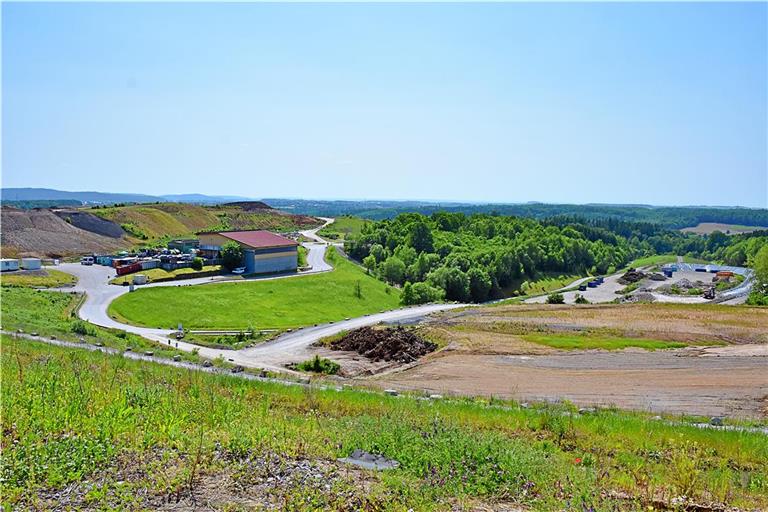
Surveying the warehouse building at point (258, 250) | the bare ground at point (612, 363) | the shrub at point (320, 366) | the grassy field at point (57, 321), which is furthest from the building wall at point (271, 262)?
the shrub at point (320, 366)

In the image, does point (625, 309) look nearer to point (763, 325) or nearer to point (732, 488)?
point (763, 325)

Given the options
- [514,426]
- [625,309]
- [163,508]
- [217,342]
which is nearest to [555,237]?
[625,309]

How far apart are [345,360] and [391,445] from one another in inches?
972

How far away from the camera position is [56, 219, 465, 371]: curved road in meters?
34.8

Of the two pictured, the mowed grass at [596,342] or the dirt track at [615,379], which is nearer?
the dirt track at [615,379]

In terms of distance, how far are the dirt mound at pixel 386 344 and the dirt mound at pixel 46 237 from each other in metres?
58.2

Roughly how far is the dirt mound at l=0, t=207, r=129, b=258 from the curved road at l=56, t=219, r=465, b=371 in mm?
11870

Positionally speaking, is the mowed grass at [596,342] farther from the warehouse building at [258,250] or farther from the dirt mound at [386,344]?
the warehouse building at [258,250]

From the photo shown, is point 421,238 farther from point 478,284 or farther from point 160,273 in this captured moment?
point 160,273

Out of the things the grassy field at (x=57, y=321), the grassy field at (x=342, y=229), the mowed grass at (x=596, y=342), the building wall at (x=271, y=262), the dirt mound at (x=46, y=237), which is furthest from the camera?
the grassy field at (x=342, y=229)

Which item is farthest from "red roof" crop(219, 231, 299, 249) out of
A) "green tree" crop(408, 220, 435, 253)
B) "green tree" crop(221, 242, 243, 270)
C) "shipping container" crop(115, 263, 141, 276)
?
"green tree" crop(408, 220, 435, 253)

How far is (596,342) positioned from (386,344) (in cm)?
1422

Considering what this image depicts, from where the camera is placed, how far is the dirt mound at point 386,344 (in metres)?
34.8

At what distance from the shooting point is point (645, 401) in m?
22.3
